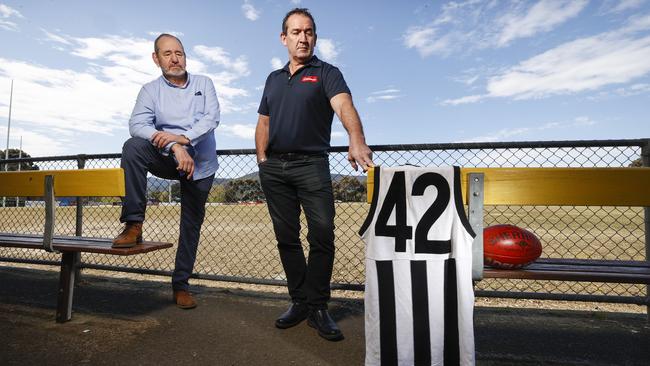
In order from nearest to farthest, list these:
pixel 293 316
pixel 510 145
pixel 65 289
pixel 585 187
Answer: pixel 585 187, pixel 293 316, pixel 65 289, pixel 510 145

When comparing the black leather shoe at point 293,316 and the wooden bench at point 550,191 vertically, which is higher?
the wooden bench at point 550,191

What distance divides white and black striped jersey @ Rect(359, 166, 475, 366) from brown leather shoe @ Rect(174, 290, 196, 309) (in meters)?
1.98

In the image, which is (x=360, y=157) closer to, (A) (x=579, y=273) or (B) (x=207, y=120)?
(A) (x=579, y=273)

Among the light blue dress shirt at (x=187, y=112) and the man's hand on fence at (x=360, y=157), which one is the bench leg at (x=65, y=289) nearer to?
the light blue dress shirt at (x=187, y=112)

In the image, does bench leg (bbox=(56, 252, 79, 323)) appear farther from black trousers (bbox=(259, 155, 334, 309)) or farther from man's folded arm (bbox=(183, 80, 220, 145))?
black trousers (bbox=(259, 155, 334, 309))

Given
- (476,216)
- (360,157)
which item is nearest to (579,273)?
(476,216)

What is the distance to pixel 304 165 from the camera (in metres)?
2.77

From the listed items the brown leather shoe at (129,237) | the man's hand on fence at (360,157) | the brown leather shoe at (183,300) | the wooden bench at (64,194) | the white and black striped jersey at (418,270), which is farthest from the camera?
the brown leather shoe at (183,300)

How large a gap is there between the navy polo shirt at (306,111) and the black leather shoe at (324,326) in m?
1.10

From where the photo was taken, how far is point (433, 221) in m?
1.80

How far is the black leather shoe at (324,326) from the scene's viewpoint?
2.66 metres

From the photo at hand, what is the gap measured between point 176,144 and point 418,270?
6.37ft

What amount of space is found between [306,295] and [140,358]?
1090mm

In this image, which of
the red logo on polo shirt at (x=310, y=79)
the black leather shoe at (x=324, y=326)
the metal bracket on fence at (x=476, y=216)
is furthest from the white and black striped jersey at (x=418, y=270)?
the red logo on polo shirt at (x=310, y=79)
